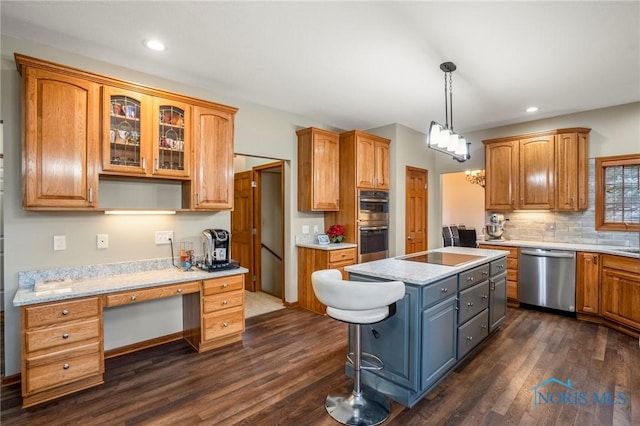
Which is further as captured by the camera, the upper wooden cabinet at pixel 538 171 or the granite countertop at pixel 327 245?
the upper wooden cabinet at pixel 538 171

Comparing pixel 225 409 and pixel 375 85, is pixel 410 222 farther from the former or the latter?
pixel 225 409

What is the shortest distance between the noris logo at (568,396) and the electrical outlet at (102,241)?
3757 millimetres

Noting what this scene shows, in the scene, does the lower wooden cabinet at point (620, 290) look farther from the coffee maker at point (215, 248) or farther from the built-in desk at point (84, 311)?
the coffee maker at point (215, 248)

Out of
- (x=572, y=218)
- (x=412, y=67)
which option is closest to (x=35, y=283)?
(x=412, y=67)

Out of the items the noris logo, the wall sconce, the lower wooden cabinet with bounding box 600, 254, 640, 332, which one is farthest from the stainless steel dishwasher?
the wall sconce

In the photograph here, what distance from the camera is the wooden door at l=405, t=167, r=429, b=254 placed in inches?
210

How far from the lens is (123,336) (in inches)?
121

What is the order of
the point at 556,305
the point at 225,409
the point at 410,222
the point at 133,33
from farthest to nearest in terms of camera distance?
the point at 410,222
the point at 556,305
the point at 133,33
the point at 225,409

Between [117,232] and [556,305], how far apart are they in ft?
17.4

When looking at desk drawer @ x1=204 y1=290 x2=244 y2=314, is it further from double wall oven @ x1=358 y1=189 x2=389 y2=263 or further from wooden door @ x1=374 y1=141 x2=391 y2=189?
wooden door @ x1=374 y1=141 x2=391 y2=189

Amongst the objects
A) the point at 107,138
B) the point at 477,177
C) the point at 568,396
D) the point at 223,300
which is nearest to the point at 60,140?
the point at 107,138

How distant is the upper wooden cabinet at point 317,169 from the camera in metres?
4.38

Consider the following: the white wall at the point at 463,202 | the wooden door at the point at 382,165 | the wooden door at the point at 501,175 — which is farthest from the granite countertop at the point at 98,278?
the white wall at the point at 463,202

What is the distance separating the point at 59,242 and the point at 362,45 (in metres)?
3.11
